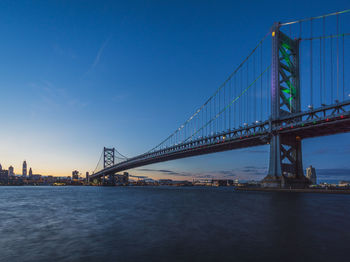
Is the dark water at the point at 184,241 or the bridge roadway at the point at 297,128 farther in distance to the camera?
the bridge roadway at the point at 297,128

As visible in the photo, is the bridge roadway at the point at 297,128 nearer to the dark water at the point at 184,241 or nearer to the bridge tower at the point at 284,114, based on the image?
the bridge tower at the point at 284,114

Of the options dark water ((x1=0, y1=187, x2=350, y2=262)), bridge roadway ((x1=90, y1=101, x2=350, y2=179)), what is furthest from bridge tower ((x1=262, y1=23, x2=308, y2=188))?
dark water ((x1=0, y1=187, x2=350, y2=262))

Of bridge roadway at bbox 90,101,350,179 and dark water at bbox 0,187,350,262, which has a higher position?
bridge roadway at bbox 90,101,350,179

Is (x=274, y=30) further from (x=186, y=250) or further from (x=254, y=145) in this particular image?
(x=186, y=250)

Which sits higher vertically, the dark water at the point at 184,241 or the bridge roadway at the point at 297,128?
the bridge roadway at the point at 297,128

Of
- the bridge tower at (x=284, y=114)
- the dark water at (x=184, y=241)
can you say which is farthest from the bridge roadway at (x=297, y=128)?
the dark water at (x=184, y=241)

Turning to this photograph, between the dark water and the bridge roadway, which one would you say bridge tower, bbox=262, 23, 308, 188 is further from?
the dark water

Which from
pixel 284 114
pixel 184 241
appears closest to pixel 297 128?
pixel 284 114

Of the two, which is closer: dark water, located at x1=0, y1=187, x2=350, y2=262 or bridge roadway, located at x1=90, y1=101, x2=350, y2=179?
dark water, located at x1=0, y1=187, x2=350, y2=262

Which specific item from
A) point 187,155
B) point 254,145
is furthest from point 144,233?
point 187,155
